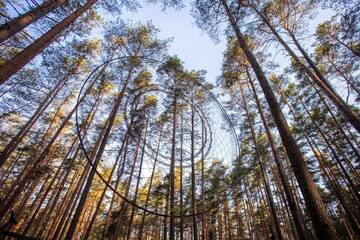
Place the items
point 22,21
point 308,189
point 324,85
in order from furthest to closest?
point 324,85
point 22,21
point 308,189

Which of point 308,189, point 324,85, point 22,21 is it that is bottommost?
point 308,189

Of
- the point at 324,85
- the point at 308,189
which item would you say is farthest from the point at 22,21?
the point at 324,85

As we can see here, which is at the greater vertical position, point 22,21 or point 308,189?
point 22,21

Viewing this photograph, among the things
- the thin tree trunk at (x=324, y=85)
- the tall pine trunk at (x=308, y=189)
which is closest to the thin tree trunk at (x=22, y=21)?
the tall pine trunk at (x=308, y=189)

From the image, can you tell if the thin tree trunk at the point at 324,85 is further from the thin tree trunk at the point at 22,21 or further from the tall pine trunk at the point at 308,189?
the thin tree trunk at the point at 22,21

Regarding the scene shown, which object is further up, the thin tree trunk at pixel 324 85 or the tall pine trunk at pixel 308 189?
the thin tree trunk at pixel 324 85

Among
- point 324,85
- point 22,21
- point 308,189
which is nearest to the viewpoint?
point 308,189

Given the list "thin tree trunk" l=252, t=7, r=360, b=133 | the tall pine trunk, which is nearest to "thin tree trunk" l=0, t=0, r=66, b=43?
the tall pine trunk

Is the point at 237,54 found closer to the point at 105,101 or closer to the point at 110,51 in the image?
the point at 110,51

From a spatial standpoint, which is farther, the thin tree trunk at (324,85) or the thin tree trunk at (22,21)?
the thin tree trunk at (324,85)

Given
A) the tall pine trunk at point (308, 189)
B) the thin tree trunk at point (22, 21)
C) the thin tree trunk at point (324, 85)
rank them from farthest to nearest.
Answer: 1. the thin tree trunk at point (324, 85)
2. the thin tree trunk at point (22, 21)
3. the tall pine trunk at point (308, 189)

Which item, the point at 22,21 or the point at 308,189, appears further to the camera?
the point at 22,21

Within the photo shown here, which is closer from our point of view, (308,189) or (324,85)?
(308,189)

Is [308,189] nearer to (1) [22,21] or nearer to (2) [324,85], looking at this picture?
(1) [22,21]
